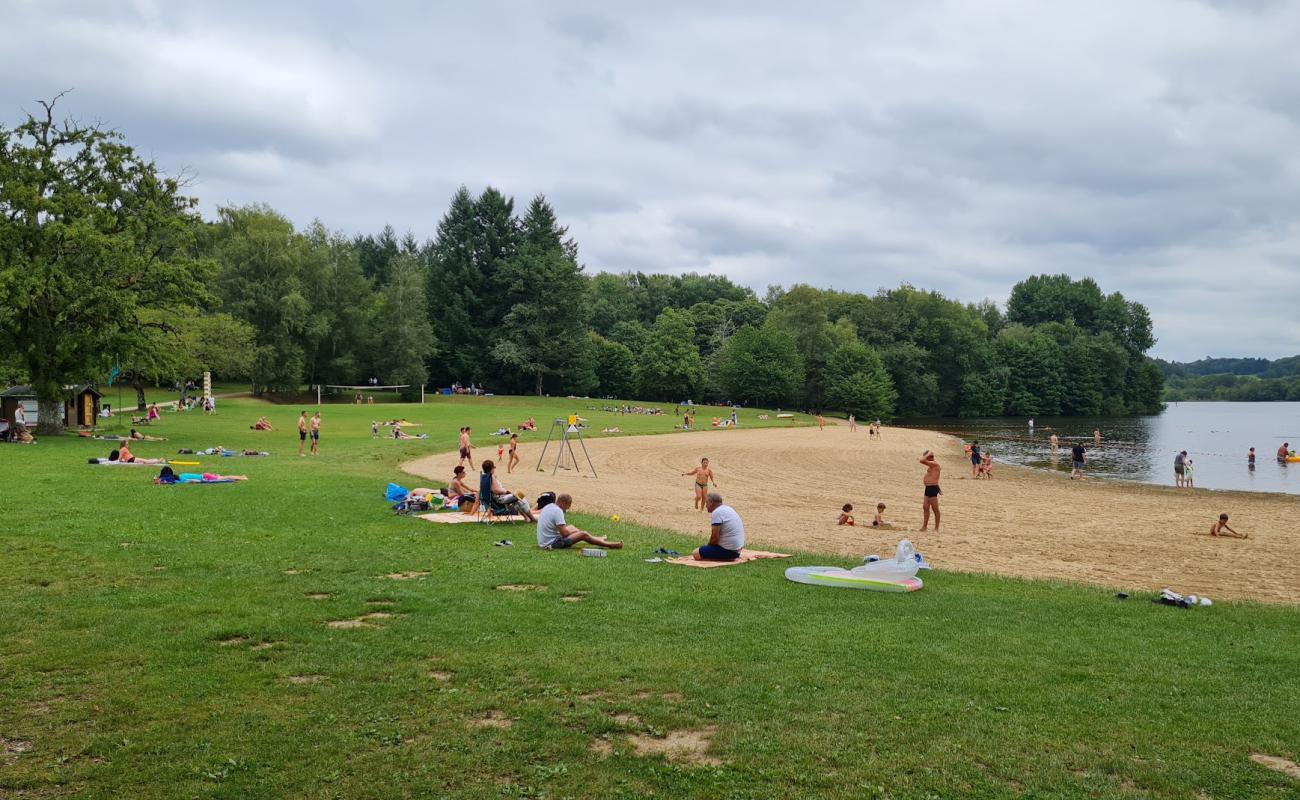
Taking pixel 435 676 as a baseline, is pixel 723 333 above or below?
above

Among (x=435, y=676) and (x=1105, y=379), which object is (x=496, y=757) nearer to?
(x=435, y=676)

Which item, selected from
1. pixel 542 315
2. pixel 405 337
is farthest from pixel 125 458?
pixel 542 315

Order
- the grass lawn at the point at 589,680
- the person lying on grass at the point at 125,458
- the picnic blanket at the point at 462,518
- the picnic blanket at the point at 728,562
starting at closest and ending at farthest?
the grass lawn at the point at 589,680, the picnic blanket at the point at 728,562, the picnic blanket at the point at 462,518, the person lying on grass at the point at 125,458

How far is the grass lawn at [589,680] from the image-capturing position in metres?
5.88

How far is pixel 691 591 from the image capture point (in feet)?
39.1

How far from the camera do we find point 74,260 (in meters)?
33.7

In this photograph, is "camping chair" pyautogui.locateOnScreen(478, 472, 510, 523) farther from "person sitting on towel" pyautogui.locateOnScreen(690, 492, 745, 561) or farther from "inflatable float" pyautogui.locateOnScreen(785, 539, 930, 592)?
"inflatable float" pyautogui.locateOnScreen(785, 539, 930, 592)

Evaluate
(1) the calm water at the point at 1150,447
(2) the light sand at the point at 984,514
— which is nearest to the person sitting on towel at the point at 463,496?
(2) the light sand at the point at 984,514

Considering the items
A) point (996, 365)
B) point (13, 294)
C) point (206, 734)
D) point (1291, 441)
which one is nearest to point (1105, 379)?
point (996, 365)

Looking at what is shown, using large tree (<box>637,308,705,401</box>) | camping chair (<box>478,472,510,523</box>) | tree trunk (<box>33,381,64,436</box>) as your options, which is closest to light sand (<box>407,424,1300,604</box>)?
camping chair (<box>478,472,510,523</box>)

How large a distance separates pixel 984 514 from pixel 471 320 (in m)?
A: 76.5

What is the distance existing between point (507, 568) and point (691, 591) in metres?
3.05

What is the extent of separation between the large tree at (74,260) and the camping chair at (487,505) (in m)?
23.1

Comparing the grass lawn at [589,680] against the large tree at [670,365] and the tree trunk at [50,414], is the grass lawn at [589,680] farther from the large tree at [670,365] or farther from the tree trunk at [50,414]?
the large tree at [670,365]
